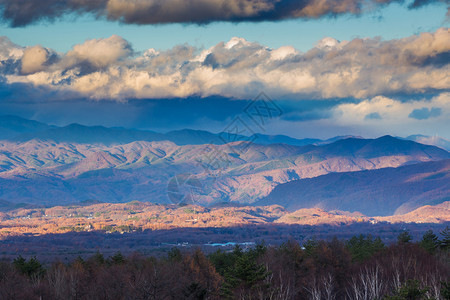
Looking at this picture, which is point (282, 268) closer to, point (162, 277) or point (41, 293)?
point (162, 277)

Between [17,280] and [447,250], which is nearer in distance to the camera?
[17,280]

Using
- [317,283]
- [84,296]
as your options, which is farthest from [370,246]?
[84,296]

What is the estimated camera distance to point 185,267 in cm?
10356

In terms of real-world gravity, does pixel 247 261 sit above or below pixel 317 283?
above

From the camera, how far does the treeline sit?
243 feet

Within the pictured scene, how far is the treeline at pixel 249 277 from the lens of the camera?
74125 millimetres

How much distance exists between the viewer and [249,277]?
70.8 m

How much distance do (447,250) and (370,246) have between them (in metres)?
21.4

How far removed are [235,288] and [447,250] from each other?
66628 mm

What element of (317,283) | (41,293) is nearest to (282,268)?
(317,283)

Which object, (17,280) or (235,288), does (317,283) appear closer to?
(235,288)

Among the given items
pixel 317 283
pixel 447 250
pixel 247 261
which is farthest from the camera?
pixel 447 250

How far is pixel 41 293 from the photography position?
268 feet

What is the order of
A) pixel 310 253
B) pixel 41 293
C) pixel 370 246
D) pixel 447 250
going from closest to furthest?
pixel 41 293 → pixel 310 253 → pixel 447 250 → pixel 370 246
